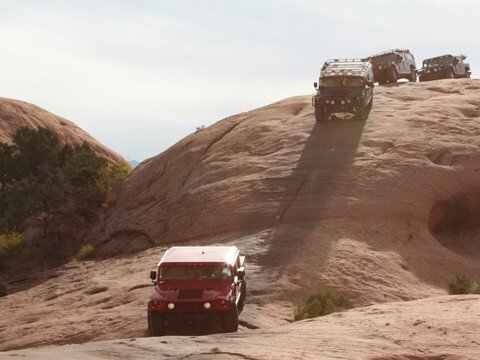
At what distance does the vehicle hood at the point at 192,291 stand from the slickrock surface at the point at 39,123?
144ft

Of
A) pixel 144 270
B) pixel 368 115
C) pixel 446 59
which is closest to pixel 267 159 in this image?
pixel 368 115

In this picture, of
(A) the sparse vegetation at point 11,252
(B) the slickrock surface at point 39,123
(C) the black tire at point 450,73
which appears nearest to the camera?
(A) the sparse vegetation at point 11,252

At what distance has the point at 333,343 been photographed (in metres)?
15.5

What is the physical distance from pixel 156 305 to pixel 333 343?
629 centimetres

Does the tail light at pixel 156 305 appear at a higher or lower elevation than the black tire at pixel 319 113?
lower

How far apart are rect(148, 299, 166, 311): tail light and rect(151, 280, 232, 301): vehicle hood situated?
109 mm

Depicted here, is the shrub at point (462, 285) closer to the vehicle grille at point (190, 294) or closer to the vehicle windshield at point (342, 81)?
the vehicle grille at point (190, 294)

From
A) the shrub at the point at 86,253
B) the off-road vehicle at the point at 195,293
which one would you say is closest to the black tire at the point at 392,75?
the shrub at the point at 86,253

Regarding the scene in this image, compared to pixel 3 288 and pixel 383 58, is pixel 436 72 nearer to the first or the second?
pixel 383 58

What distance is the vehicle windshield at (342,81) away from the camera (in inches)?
1570

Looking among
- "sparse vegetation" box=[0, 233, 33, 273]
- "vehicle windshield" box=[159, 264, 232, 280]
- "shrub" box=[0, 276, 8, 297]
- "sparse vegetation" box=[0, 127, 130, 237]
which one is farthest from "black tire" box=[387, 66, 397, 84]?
"vehicle windshield" box=[159, 264, 232, 280]

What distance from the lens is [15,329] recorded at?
26.0 m

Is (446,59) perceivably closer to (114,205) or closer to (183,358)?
(114,205)

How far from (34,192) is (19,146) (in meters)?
8.78
